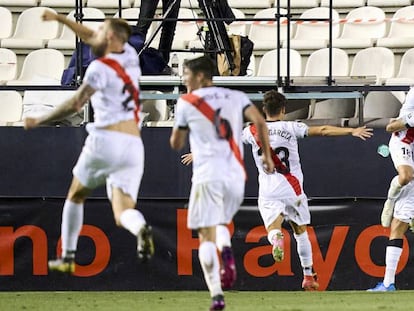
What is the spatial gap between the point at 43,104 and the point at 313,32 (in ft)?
16.2

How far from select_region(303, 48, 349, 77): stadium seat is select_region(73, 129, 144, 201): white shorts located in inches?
316

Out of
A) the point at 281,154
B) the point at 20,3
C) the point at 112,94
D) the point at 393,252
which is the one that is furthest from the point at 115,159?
the point at 20,3

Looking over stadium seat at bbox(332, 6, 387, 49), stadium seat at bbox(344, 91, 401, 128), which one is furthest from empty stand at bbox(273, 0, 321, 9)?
stadium seat at bbox(344, 91, 401, 128)

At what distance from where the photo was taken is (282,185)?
44.9 ft

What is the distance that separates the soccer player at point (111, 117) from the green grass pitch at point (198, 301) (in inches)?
58.2

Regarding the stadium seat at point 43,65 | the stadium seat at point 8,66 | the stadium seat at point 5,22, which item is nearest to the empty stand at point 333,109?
the stadium seat at point 43,65

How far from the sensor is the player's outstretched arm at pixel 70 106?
987 cm

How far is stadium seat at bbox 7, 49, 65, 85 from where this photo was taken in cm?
1785

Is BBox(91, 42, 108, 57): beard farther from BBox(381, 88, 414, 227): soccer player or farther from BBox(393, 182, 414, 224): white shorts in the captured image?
BBox(393, 182, 414, 224): white shorts

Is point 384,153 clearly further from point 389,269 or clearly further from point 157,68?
point 157,68

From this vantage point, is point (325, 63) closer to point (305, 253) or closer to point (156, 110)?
point (156, 110)

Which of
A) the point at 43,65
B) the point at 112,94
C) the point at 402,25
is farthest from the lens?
the point at 402,25

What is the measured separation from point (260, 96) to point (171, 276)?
2.49 meters

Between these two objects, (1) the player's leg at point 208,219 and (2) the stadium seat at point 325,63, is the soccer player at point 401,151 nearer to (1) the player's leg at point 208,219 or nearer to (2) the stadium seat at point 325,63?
(2) the stadium seat at point 325,63
